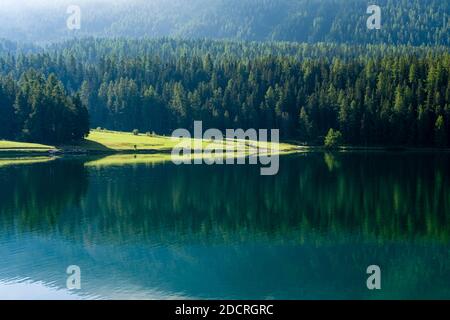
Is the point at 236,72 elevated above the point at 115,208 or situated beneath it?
elevated above

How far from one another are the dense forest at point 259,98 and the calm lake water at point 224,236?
196ft

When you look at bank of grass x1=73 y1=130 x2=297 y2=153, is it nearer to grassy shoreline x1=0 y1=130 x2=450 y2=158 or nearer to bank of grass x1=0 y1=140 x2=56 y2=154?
grassy shoreline x1=0 y1=130 x2=450 y2=158

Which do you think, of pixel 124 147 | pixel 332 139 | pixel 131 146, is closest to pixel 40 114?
pixel 124 147

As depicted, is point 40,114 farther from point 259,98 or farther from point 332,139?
point 259,98

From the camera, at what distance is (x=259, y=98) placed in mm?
167500

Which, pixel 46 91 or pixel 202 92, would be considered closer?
pixel 46 91

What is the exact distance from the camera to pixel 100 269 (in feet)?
107

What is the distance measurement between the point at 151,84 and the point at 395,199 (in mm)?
139000

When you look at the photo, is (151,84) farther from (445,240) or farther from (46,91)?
(445,240)

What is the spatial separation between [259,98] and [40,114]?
66.6 m

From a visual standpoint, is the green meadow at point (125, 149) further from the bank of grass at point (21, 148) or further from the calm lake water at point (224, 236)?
the calm lake water at point (224, 236)

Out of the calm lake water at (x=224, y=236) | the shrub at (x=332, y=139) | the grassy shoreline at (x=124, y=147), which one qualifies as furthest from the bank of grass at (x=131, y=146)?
the calm lake water at (x=224, y=236)

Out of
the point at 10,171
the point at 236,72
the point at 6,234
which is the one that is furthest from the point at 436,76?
the point at 6,234
